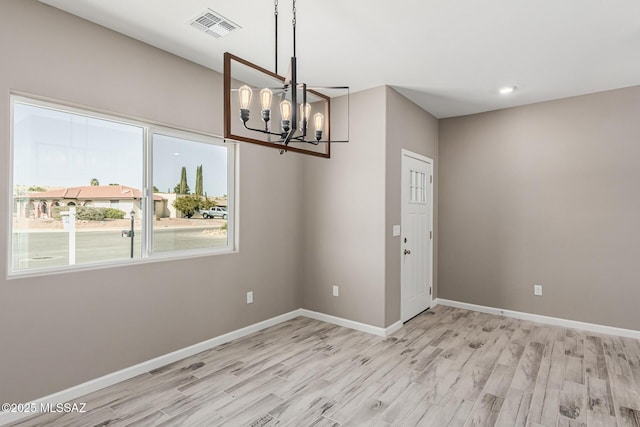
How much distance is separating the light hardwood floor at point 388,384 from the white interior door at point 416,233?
0.71 metres

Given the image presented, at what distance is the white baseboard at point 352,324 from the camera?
3763 mm

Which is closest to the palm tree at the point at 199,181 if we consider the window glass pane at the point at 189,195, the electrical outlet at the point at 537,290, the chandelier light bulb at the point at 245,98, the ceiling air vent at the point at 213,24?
the window glass pane at the point at 189,195

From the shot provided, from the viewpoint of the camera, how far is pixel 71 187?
2533 mm

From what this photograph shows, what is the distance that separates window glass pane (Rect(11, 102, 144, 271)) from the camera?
2.31 meters

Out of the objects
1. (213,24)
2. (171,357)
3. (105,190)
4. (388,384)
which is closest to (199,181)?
(105,190)

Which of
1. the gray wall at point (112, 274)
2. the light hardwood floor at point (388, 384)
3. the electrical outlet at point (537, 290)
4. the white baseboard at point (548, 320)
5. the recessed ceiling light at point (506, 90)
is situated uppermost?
the recessed ceiling light at point (506, 90)

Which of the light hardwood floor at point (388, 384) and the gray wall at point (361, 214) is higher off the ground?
the gray wall at point (361, 214)

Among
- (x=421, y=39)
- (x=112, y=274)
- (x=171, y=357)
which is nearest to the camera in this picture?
(x=112, y=274)

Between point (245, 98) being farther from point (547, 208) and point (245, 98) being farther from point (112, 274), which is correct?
point (547, 208)

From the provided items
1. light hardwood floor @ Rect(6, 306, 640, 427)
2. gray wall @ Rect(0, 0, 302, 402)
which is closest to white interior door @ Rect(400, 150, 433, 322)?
light hardwood floor @ Rect(6, 306, 640, 427)

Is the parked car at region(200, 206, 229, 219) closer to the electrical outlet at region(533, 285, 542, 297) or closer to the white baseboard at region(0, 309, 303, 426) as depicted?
the white baseboard at region(0, 309, 303, 426)

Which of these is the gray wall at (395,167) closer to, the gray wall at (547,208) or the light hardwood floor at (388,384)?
the light hardwood floor at (388,384)

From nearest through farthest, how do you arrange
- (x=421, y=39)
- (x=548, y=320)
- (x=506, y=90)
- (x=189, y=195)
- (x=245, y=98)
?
(x=245, y=98) < (x=421, y=39) < (x=189, y=195) < (x=506, y=90) < (x=548, y=320)

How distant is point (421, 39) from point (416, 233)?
2.45 meters
